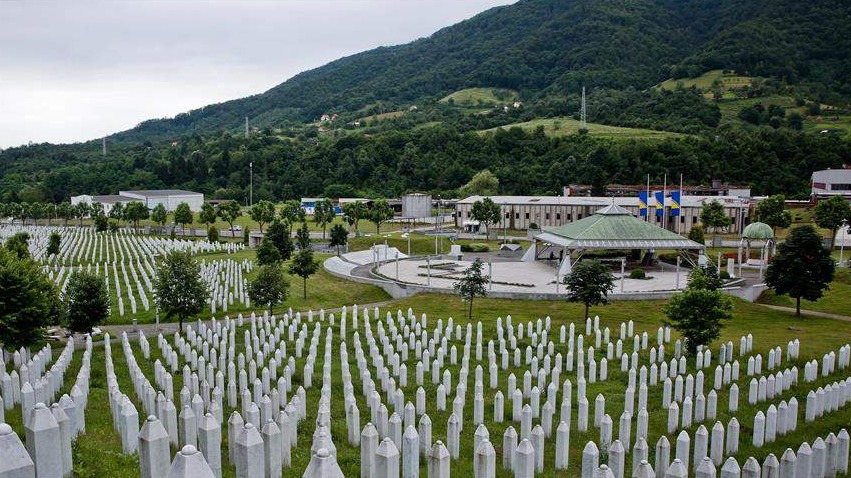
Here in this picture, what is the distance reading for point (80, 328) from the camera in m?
26.0

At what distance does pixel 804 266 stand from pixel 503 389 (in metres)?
20.4

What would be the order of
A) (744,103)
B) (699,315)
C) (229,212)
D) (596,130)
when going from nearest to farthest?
(699,315), (229,212), (596,130), (744,103)

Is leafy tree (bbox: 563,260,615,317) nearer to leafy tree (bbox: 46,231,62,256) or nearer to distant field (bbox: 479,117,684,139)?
leafy tree (bbox: 46,231,62,256)

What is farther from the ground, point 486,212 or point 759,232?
point 486,212

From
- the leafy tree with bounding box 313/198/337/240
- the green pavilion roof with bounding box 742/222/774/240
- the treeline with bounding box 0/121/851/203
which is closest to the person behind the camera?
the green pavilion roof with bounding box 742/222/774/240

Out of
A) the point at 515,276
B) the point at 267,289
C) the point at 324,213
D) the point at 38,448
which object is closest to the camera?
the point at 38,448

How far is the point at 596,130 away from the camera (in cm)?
13300

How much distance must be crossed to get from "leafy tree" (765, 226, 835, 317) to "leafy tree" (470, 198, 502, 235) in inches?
1579

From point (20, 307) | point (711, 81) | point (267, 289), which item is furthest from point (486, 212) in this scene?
point (711, 81)

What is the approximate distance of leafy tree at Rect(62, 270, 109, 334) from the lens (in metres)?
25.6

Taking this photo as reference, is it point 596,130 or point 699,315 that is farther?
point 596,130

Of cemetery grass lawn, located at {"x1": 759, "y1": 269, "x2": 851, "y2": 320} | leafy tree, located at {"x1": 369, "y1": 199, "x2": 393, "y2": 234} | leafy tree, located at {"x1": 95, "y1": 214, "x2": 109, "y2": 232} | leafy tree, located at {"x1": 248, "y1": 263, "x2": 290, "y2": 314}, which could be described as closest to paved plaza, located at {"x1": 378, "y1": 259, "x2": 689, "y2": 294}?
cemetery grass lawn, located at {"x1": 759, "y1": 269, "x2": 851, "y2": 320}

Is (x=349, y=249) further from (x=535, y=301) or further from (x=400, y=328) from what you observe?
(x=400, y=328)

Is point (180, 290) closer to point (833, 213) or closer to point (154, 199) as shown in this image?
point (833, 213)
